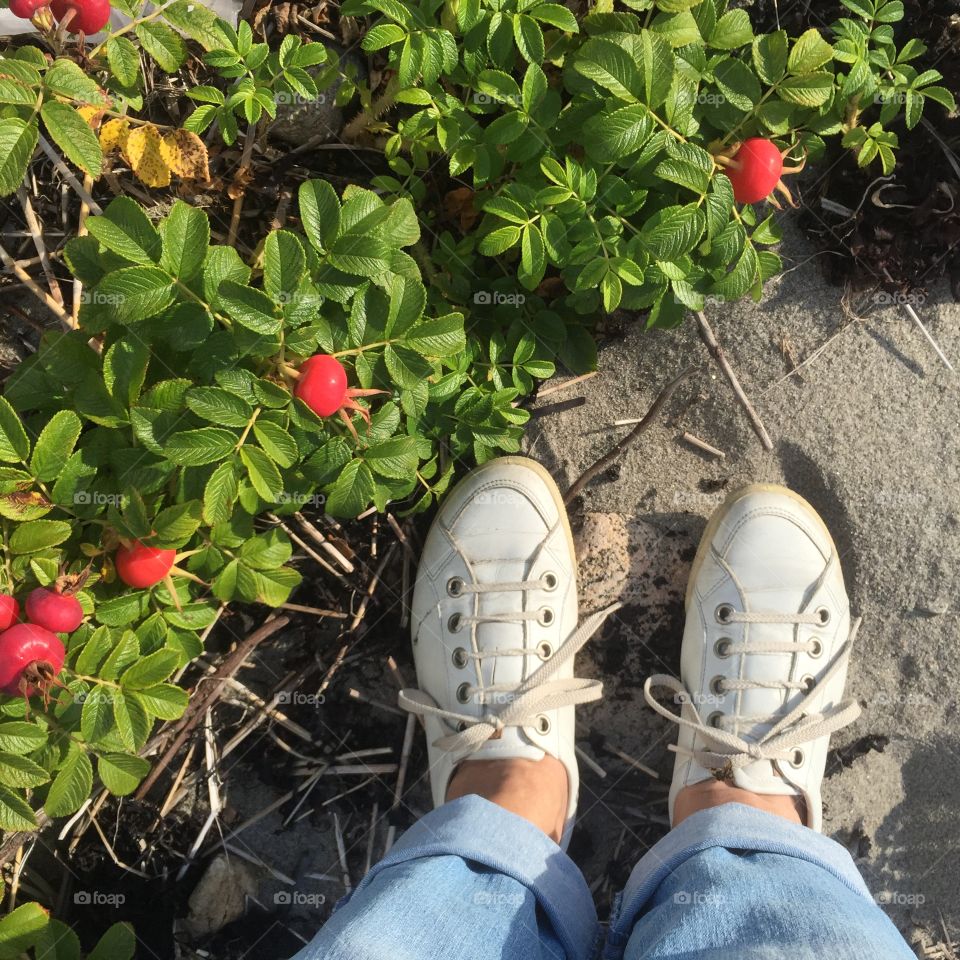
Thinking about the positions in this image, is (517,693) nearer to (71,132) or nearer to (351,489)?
(351,489)

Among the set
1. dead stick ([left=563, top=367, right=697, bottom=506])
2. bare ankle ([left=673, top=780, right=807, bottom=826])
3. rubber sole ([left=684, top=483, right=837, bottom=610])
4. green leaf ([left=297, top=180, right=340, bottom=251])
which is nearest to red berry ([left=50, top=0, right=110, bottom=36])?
green leaf ([left=297, top=180, right=340, bottom=251])

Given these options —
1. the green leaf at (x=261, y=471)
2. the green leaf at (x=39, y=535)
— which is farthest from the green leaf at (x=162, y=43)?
the green leaf at (x=39, y=535)

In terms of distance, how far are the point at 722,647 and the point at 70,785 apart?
1689mm

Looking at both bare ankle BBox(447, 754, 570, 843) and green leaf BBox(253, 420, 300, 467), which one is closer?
green leaf BBox(253, 420, 300, 467)

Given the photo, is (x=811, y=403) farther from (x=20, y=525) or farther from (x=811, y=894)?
(x=20, y=525)

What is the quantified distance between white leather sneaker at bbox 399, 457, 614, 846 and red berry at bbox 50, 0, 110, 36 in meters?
1.41

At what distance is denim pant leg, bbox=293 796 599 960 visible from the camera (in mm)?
1535

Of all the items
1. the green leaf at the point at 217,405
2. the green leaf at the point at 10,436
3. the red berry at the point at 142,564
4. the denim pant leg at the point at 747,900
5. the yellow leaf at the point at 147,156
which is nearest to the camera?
the denim pant leg at the point at 747,900

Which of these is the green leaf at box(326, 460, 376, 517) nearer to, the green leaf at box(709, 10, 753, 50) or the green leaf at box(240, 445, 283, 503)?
the green leaf at box(240, 445, 283, 503)

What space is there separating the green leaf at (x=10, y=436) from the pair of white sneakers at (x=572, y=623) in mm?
1115

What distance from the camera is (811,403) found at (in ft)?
8.24

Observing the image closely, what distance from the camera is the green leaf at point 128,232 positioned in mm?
1623

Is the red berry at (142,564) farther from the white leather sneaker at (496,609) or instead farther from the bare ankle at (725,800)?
the bare ankle at (725,800)

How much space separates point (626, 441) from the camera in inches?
97.0
